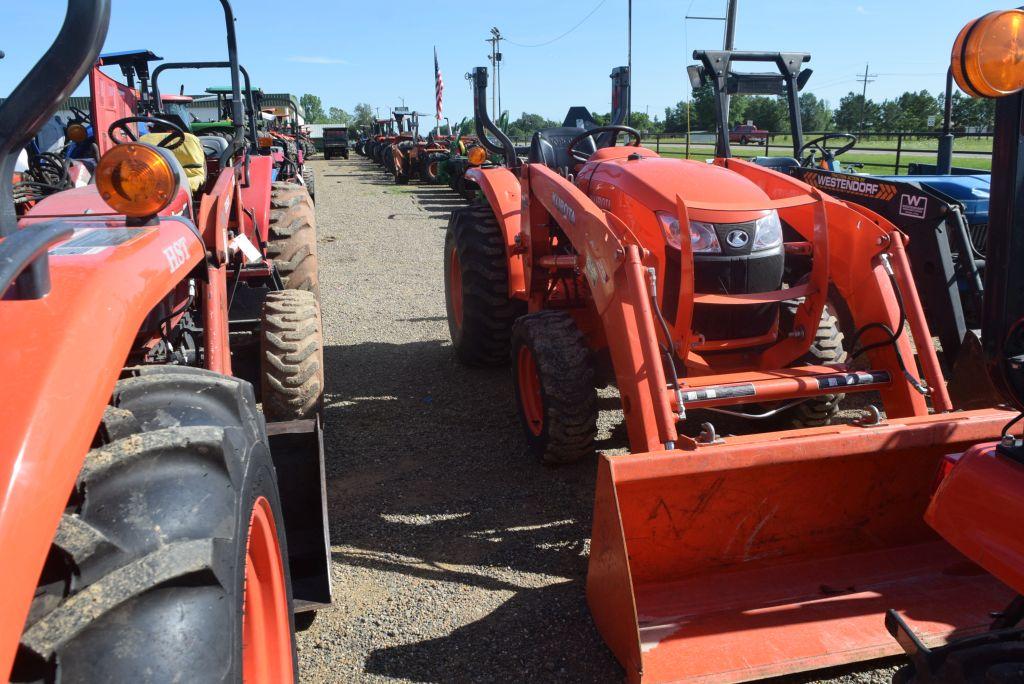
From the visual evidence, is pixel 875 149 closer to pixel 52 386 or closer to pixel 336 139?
pixel 52 386

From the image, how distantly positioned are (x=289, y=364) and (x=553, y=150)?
8.07ft

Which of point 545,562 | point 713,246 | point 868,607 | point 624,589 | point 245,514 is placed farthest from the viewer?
point 713,246

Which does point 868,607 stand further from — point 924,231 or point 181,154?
point 181,154

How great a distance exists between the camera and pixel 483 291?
496 centimetres

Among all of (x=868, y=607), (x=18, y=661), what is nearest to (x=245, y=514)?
(x=18, y=661)

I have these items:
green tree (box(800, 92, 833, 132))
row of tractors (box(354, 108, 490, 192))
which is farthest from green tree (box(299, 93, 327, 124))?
row of tractors (box(354, 108, 490, 192))

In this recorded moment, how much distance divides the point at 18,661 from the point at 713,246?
113 inches

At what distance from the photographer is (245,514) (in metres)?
1.47

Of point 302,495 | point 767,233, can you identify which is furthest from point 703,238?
point 302,495

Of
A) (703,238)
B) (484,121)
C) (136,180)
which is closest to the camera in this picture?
(136,180)

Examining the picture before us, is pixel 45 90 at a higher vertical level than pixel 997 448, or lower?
higher

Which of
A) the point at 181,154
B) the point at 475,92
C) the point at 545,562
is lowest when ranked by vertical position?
the point at 545,562

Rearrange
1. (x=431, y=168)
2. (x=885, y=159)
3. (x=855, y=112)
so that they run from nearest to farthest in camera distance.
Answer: (x=431, y=168) < (x=885, y=159) < (x=855, y=112)

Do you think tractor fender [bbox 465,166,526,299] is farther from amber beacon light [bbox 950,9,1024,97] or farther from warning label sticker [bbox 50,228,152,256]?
amber beacon light [bbox 950,9,1024,97]
